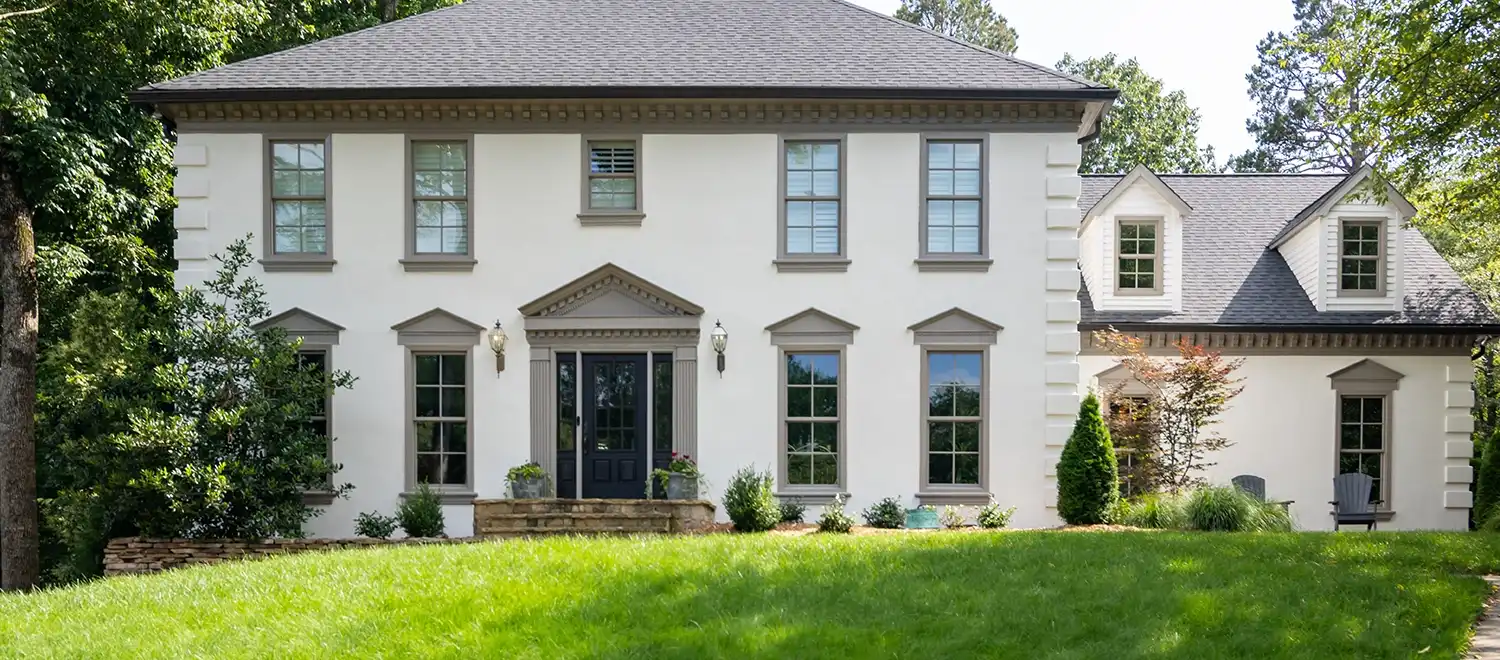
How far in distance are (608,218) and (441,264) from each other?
2485mm

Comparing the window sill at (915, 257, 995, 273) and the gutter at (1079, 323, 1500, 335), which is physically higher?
the window sill at (915, 257, 995, 273)

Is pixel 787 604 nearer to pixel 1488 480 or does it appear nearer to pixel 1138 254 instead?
pixel 1138 254

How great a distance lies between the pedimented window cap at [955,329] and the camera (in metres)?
16.9

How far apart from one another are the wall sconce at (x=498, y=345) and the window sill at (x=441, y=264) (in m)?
0.92

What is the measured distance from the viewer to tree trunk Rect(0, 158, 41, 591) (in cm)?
1792

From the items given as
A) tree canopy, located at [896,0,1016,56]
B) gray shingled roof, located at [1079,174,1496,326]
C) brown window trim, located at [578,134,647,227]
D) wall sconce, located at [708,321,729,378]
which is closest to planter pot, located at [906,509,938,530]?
wall sconce, located at [708,321,729,378]

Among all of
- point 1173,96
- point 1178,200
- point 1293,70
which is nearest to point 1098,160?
point 1173,96

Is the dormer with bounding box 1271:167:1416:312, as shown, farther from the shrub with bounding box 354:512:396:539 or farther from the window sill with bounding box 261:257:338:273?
the window sill with bounding box 261:257:338:273

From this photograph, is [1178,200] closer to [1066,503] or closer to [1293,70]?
[1066,503]

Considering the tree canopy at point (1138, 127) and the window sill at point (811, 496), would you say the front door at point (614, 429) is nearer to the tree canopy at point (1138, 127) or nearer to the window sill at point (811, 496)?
the window sill at point (811, 496)

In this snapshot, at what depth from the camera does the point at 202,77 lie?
55.8 feet

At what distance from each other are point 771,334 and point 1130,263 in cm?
692

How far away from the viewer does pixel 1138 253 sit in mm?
19953

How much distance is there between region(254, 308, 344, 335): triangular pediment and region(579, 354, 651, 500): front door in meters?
3.69
